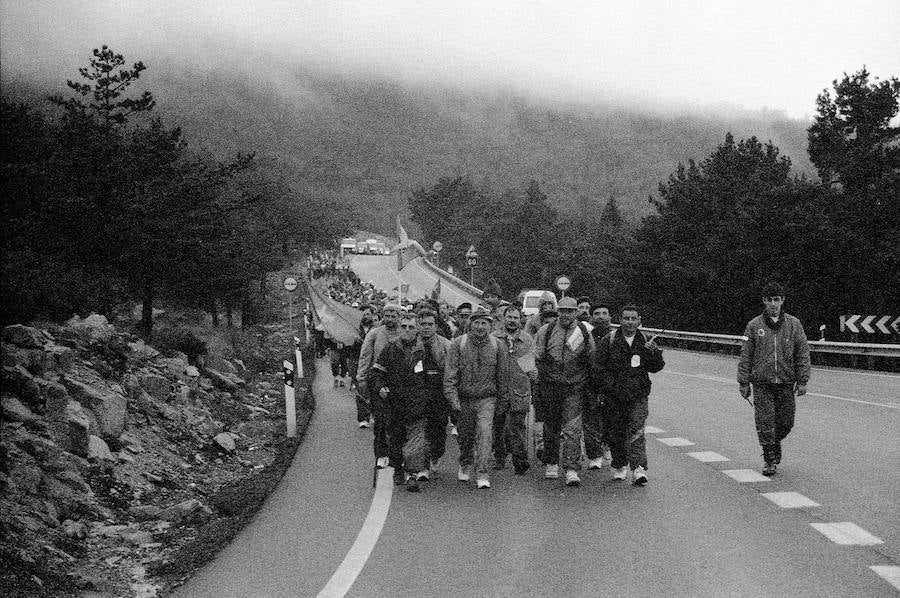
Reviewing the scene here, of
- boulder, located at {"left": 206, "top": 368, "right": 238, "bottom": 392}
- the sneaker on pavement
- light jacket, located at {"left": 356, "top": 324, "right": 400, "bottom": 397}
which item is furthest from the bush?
the sneaker on pavement

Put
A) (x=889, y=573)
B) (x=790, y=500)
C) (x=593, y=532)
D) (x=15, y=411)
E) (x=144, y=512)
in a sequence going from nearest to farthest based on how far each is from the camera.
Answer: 1. (x=889, y=573)
2. (x=593, y=532)
3. (x=790, y=500)
4. (x=15, y=411)
5. (x=144, y=512)

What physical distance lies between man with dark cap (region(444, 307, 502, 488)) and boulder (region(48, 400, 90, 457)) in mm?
3777

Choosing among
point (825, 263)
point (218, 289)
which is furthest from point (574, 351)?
point (218, 289)

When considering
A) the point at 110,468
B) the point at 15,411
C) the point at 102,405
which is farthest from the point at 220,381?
the point at 15,411

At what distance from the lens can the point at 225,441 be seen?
12953mm

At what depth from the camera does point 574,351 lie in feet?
31.6

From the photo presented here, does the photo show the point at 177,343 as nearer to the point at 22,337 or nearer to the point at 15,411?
the point at 22,337

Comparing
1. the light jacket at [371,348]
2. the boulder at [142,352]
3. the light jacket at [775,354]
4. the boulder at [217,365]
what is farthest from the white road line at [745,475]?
the boulder at [217,365]

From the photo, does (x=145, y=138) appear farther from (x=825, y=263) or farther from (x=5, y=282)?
(x=825, y=263)

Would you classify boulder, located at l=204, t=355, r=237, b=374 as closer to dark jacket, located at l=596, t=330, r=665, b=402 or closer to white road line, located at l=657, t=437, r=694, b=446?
white road line, located at l=657, t=437, r=694, b=446

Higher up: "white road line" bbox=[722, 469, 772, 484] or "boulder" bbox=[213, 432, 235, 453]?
"white road line" bbox=[722, 469, 772, 484]

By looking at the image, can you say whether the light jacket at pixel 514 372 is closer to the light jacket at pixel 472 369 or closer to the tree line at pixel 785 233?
the light jacket at pixel 472 369

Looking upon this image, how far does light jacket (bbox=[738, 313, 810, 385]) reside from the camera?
30.8 ft

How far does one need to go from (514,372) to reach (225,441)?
4999 millimetres
